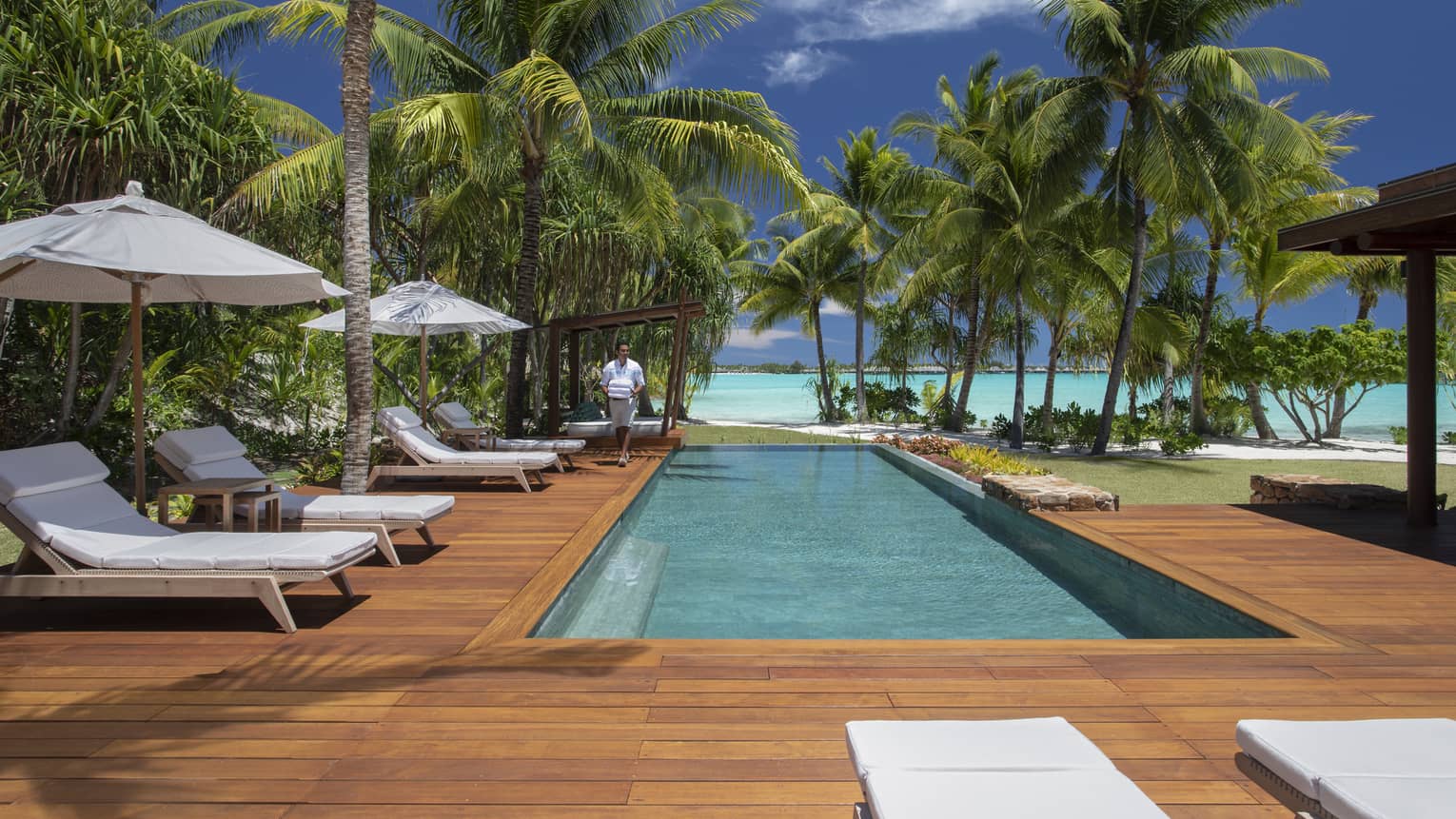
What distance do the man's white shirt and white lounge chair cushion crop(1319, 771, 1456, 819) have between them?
364 inches

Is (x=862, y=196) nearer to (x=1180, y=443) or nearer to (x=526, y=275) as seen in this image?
(x=1180, y=443)

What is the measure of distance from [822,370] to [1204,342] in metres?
11.0

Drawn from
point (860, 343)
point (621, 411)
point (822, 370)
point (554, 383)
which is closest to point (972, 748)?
point (621, 411)

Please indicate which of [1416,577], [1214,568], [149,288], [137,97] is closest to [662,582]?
[1214,568]

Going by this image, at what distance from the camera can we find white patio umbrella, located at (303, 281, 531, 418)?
846 centimetres

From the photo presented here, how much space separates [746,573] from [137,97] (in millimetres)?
8265

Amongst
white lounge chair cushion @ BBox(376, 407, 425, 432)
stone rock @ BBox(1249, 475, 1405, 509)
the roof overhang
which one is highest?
the roof overhang

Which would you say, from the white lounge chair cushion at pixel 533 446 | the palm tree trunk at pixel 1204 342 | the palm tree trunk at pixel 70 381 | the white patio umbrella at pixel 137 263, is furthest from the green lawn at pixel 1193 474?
the palm tree trunk at pixel 70 381

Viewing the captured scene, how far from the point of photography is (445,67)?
10945 mm

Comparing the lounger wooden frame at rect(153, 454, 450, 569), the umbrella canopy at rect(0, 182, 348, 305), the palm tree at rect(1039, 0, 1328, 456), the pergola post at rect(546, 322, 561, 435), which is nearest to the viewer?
the umbrella canopy at rect(0, 182, 348, 305)

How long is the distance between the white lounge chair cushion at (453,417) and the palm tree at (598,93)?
5.01ft

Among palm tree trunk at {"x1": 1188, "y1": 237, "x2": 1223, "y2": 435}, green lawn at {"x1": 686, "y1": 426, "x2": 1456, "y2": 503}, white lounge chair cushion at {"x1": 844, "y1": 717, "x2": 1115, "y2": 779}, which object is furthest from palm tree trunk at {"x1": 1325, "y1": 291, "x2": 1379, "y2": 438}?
white lounge chair cushion at {"x1": 844, "y1": 717, "x2": 1115, "y2": 779}

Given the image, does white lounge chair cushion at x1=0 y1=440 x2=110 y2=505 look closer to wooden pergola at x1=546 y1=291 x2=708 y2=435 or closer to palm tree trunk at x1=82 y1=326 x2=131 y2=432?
palm tree trunk at x1=82 y1=326 x2=131 y2=432

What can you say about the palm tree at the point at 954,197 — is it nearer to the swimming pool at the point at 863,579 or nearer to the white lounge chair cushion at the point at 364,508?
the swimming pool at the point at 863,579
